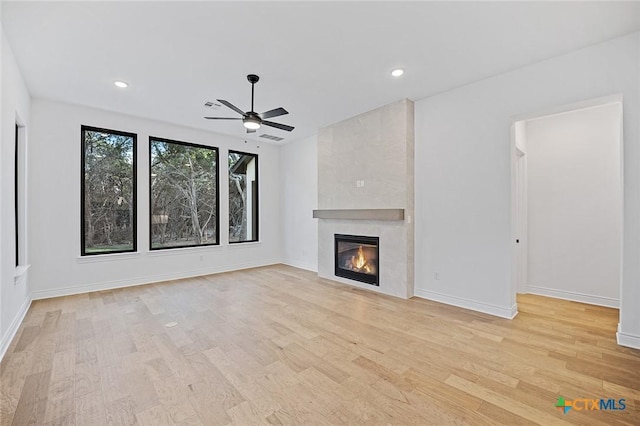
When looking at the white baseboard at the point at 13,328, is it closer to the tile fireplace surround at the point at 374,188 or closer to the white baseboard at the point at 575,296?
the tile fireplace surround at the point at 374,188

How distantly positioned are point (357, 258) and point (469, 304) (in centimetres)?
191

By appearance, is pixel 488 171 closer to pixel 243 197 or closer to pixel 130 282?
pixel 243 197

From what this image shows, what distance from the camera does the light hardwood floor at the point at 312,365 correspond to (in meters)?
1.85

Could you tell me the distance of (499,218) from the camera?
3.53 meters

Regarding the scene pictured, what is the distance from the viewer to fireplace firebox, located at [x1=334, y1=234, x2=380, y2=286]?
477 cm

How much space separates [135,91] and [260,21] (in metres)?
2.52

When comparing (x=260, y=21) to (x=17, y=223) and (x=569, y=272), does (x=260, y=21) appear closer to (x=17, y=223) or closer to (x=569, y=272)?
(x=17, y=223)

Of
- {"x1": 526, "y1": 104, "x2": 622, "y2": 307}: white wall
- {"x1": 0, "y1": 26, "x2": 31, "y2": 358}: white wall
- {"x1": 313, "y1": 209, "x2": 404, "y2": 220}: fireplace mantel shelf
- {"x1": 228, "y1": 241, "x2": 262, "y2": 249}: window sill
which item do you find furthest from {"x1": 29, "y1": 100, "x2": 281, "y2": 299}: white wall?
{"x1": 526, "y1": 104, "x2": 622, "y2": 307}: white wall

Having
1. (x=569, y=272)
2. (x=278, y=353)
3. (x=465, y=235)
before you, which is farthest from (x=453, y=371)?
(x=569, y=272)

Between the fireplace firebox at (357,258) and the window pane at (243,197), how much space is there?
2.53 m

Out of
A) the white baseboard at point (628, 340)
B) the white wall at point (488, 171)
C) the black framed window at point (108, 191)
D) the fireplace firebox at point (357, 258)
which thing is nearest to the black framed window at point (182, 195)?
the black framed window at point (108, 191)

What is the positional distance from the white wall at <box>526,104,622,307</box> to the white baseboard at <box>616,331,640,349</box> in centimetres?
142

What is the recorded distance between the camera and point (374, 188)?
4.73 meters

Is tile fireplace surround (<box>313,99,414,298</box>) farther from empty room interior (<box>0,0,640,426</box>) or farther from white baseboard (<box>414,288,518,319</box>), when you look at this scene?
white baseboard (<box>414,288,518,319</box>)
